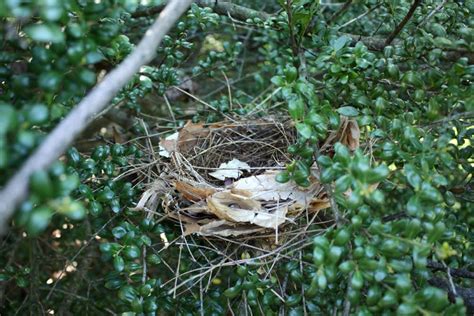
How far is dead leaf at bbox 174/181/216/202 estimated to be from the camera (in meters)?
1.62

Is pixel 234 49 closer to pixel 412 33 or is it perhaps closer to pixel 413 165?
pixel 412 33

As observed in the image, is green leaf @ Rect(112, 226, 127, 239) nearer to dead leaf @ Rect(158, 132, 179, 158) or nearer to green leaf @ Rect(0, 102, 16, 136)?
dead leaf @ Rect(158, 132, 179, 158)

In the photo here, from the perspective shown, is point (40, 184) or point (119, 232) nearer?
point (40, 184)

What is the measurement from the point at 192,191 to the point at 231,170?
255 millimetres

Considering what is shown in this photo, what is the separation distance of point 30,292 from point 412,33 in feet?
4.56

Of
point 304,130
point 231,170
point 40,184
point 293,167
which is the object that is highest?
point 40,184

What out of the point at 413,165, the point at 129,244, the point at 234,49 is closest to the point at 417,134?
the point at 413,165

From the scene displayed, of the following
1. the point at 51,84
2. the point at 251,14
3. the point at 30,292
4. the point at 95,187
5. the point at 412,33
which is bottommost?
the point at 30,292

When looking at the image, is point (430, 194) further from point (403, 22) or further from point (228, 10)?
point (228, 10)

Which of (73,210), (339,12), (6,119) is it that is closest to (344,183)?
(73,210)

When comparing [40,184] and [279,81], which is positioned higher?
[40,184]

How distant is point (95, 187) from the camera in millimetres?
1573

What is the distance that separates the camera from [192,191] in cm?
163

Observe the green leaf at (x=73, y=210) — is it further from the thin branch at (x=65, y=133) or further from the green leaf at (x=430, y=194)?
the green leaf at (x=430, y=194)
